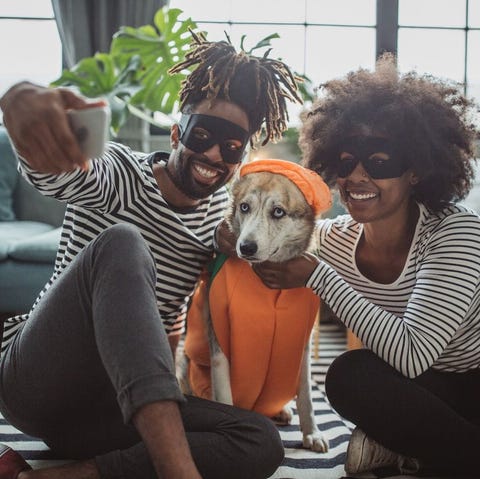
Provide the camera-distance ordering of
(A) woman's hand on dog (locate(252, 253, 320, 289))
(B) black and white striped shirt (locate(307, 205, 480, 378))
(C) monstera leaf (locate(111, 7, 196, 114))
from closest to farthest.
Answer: (B) black and white striped shirt (locate(307, 205, 480, 378)) → (A) woman's hand on dog (locate(252, 253, 320, 289)) → (C) monstera leaf (locate(111, 7, 196, 114))

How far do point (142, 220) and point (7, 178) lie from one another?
1.97 meters

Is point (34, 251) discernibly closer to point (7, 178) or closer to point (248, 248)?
point (7, 178)

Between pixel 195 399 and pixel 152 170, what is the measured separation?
0.60 m

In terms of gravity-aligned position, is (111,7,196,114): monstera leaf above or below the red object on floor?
above

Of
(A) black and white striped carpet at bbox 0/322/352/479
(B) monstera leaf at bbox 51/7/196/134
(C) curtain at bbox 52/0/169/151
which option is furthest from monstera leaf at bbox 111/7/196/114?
(A) black and white striped carpet at bbox 0/322/352/479

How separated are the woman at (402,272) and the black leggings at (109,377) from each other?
309 millimetres

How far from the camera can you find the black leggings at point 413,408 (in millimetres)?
1392

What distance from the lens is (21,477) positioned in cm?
115

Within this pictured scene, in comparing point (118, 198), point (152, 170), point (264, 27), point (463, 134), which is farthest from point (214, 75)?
point (264, 27)

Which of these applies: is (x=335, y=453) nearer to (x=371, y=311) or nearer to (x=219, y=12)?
(x=371, y=311)

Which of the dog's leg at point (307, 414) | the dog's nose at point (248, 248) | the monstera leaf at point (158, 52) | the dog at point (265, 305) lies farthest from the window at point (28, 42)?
the dog's leg at point (307, 414)

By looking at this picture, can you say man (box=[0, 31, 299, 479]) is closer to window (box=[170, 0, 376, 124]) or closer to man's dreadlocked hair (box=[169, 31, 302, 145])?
man's dreadlocked hair (box=[169, 31, 302, 145])

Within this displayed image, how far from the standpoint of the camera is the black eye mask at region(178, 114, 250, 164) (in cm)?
154

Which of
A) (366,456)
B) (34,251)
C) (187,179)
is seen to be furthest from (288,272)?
(34,251)
